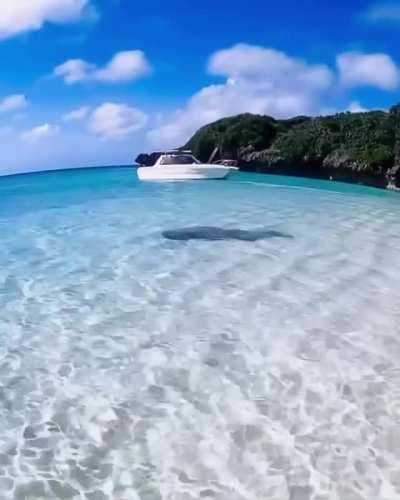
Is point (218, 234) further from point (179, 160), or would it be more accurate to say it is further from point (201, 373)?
point (179, 160)

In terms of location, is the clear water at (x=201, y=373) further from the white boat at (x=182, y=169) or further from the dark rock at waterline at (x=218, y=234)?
the white boat at (x=182, y=169)

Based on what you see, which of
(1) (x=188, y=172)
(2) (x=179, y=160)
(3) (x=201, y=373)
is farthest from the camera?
(2) (x=179, y=160)

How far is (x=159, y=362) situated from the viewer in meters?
4.48

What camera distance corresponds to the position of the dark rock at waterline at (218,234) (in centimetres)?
1005

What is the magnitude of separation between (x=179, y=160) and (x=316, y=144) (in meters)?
10.5

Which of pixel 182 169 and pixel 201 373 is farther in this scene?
pixel 182 169

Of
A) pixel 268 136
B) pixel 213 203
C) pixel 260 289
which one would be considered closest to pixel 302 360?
pixel 260 289

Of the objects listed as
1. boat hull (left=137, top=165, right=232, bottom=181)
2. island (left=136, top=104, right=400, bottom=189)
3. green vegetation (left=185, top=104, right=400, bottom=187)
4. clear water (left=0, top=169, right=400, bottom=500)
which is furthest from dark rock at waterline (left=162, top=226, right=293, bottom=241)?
green vegetation (left=185, top=104, right=400, bottom=187)

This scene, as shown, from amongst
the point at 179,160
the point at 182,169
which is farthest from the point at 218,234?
the point at 179,160

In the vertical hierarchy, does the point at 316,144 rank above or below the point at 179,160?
above

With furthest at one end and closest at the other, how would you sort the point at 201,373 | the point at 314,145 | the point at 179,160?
the point at 314,145, the point at 179,160, the point at 201,373

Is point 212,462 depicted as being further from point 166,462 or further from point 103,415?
point 103,415

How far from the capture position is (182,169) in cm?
2539

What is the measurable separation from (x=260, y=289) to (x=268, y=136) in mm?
35168
